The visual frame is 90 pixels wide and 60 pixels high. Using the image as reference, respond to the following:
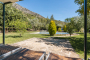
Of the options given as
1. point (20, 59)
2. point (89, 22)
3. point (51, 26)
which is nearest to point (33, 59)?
point (20, 59)

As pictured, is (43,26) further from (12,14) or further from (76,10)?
(76,10)

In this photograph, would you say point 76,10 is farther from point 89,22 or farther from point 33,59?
point 33,59

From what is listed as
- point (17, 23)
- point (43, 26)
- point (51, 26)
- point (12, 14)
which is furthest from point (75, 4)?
point (43, 26)

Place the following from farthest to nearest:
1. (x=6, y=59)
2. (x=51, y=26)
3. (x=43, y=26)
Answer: (x=43, y=26) → (x=51, y=26) → (x=6, y=59)

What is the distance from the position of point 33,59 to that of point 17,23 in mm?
8233

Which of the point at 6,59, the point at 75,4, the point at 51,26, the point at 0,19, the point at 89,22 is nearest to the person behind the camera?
the point at 6,59

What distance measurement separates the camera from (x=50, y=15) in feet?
150

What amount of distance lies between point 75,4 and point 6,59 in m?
8.63

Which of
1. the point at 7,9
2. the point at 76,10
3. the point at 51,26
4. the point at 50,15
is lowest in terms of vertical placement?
the point at 51,26

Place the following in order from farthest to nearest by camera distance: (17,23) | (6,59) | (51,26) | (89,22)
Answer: (51,26) < (17,23) < (89,22) < (6,59)

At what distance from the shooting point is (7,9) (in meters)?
16.0

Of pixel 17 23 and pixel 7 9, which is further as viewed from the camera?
pixel 7 9

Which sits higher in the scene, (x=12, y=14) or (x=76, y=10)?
(x=12, y=14)

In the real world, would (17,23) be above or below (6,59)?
above
